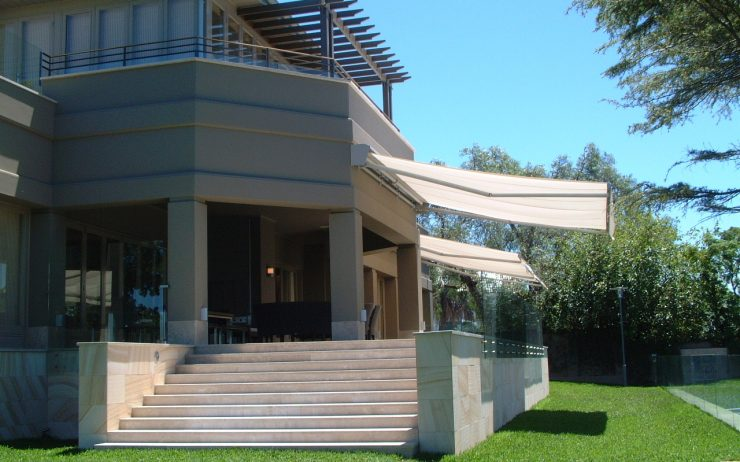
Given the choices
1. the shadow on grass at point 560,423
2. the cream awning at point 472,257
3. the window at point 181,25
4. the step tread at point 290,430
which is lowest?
the shadow on grass at point 560,423

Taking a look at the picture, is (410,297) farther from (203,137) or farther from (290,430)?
(290,430)

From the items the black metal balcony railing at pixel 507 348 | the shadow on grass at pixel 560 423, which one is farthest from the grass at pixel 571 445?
the black metal balcony railing at pixel 507 348

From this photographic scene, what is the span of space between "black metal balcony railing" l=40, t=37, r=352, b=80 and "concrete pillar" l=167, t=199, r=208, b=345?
3553 mm

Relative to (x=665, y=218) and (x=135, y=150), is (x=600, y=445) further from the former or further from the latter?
(x=665, y=218)

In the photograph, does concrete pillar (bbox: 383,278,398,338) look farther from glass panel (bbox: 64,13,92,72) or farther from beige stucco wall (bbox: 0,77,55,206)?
beige stucco wall (bbox: 0,77,55,206)

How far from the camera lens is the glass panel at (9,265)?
51.7ft

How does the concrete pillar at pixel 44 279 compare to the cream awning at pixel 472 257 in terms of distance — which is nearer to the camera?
the concrete pillar at pixel 44 279

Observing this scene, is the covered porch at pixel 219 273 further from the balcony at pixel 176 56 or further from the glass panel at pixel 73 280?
the balcony at pixel 176 56

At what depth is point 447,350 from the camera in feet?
34.3

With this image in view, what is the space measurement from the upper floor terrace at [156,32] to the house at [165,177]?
4cm

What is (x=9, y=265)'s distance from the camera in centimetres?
1600

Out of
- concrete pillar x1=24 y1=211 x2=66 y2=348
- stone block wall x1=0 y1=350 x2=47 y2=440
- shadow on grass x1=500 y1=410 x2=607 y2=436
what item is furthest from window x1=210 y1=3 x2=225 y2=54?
shadow on grass x1=500 y1=410 x2=607 y2=436

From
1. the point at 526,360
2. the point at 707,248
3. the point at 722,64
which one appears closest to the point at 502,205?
the point at 526,360

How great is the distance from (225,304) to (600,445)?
11.1m
